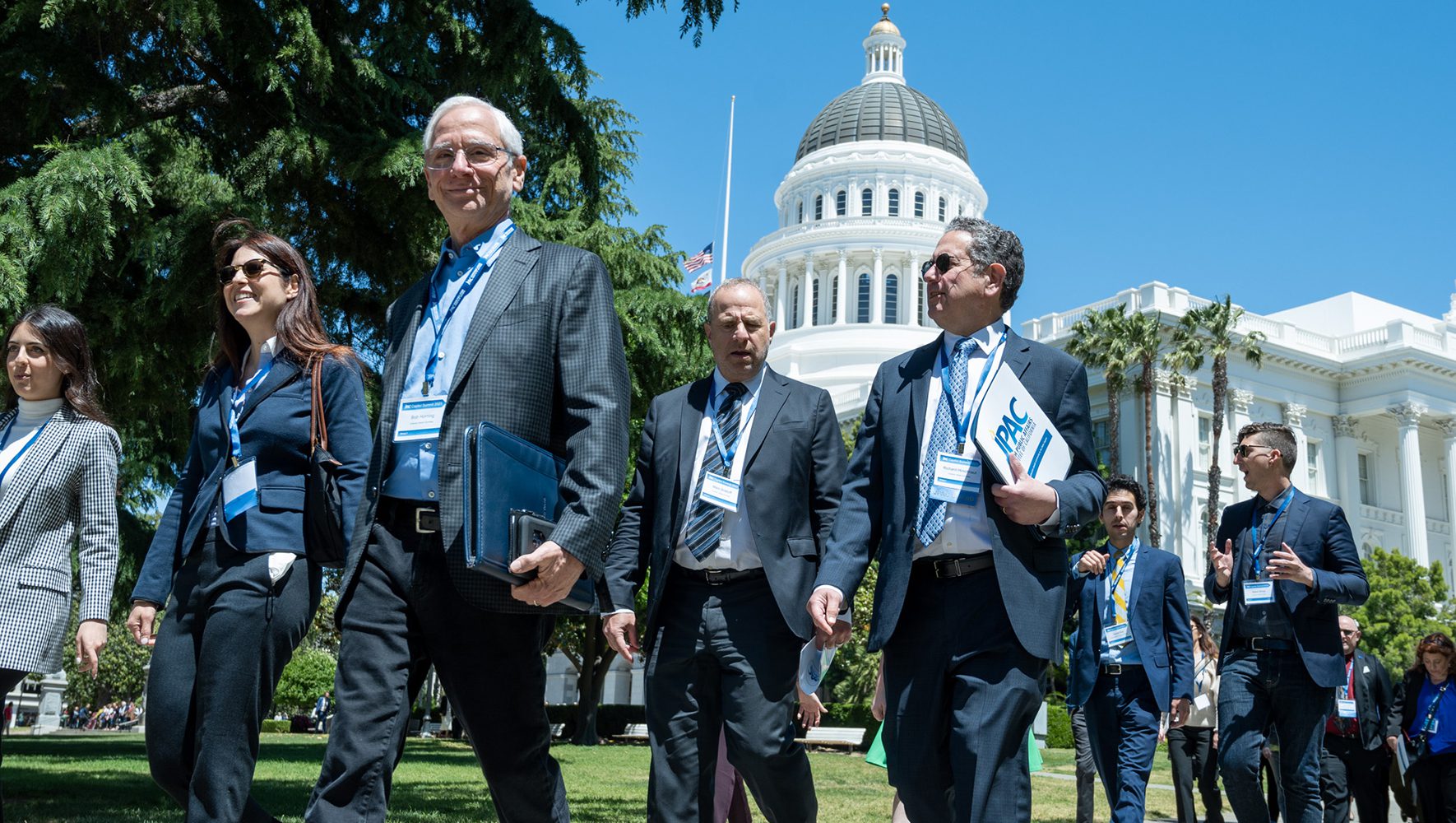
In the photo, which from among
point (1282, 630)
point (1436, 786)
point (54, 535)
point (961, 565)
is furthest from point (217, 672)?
point (1436, 786)

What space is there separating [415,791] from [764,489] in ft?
27.0

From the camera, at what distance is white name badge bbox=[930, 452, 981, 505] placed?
4.27 meters

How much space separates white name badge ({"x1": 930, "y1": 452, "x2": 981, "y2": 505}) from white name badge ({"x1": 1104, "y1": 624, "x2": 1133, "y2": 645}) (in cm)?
452

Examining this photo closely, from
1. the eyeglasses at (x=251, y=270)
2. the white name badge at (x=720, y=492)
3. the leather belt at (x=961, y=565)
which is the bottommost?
the leather belt at (x=961, y=565)

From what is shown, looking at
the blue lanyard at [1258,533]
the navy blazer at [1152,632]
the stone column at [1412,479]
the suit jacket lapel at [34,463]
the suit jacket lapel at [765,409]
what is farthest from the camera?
the stone column at [1412,479]

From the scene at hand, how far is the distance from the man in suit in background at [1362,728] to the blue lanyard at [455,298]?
315 inches

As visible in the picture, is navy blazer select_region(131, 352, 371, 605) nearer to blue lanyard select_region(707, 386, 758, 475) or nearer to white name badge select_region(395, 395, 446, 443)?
white name badge select_region(395, 395, 446, 443)

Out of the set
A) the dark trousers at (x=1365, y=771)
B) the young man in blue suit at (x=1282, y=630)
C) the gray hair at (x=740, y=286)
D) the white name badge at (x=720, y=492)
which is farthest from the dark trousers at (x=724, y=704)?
the dark trousers at (x=1365, y=771)

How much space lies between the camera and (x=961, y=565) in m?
4.30

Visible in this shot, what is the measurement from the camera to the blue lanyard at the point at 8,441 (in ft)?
16.5

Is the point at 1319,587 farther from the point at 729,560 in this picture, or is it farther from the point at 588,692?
the point at 588,692

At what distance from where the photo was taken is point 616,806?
10.8 meters

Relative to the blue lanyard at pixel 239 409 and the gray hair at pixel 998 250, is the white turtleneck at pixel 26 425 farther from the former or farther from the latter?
the gray hair at pixel 998 250

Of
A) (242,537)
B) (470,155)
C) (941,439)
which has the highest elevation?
(470,155)
